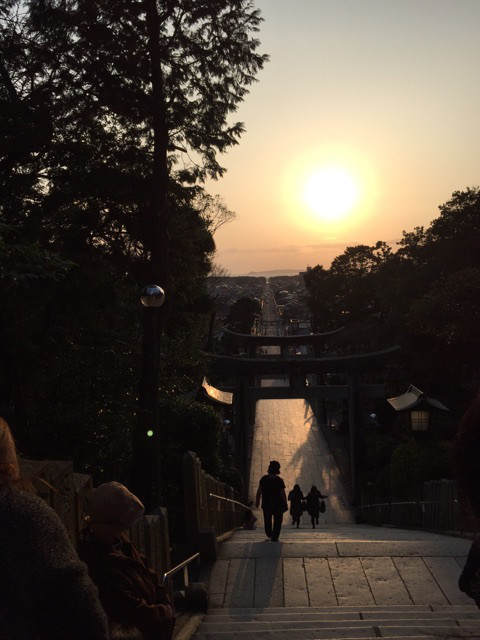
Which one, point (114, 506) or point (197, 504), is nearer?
point (114, 506)

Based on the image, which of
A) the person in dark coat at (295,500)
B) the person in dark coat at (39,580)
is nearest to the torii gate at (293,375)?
the person in dark coat at (295,500)

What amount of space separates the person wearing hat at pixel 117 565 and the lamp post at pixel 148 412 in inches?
318

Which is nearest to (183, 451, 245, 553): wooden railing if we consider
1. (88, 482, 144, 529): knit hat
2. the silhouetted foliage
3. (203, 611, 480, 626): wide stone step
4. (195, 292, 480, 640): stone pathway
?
(195, 292, 480, 640): stone pathway

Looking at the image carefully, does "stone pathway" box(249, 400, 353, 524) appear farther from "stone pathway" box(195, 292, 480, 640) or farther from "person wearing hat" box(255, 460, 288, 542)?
"stone pathway" box(195, 292, 480, 640)

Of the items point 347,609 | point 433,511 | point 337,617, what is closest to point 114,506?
point 337,617

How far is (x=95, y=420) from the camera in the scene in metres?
12.4

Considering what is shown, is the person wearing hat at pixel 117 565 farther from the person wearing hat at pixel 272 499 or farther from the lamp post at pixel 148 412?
the person wearing hat at pixel 272 499

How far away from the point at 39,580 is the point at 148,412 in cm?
1145

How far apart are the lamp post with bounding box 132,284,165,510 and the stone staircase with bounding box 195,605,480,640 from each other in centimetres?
486

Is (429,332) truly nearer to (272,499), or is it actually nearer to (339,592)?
(272,499)

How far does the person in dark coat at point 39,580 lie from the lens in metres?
2.12

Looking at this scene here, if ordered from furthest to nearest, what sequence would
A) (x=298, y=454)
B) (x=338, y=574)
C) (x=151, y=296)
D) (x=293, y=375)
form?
(x=298, y=454) < (x=293, y=375) < (x=151, y=296) < (x=338, y=574)

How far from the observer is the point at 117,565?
11.2 feet

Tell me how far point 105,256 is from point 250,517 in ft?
27.7
